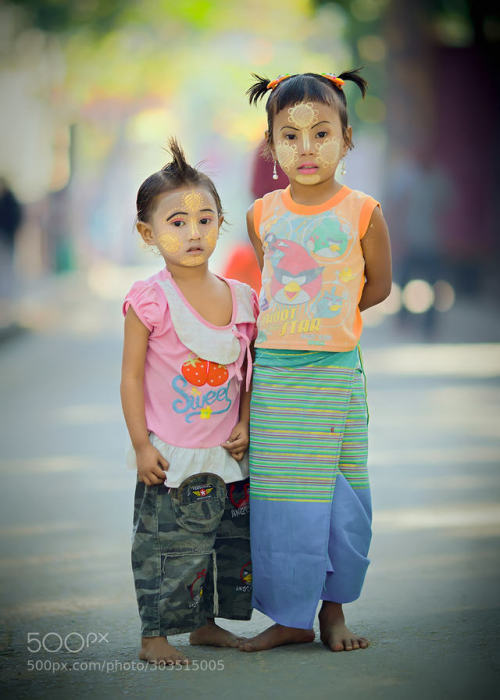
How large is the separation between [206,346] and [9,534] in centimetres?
197

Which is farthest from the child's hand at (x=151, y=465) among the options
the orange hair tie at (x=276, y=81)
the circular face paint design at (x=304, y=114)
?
the orange hair tie at (x=276, y=81)

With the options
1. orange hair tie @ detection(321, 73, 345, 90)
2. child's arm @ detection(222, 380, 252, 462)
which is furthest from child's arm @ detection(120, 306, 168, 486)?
orange hair tie @ detection(321, 73, 345, 90)

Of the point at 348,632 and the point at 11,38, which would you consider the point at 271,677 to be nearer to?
the point at 348,632

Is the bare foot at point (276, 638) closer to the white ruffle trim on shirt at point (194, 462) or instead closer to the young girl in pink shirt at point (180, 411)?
the young girl in pink shirt at point (180, 411)

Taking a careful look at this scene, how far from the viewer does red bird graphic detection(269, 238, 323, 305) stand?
3025mm

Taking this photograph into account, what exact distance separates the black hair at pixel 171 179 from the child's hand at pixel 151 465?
69 centimetres

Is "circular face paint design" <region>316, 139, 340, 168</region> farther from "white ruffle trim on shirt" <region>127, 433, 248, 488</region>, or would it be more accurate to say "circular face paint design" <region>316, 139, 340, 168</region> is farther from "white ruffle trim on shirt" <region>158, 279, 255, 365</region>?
"white ruffle trim on shirt" <region>127, 433, 248, 488</region>

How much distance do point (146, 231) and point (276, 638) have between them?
4.21 ft

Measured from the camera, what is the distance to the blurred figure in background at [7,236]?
1559 cm

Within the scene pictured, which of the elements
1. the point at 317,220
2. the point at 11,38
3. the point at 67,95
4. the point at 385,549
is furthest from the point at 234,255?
the point at 67,95

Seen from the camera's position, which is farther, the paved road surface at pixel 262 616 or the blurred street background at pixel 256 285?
the blurred street background at pixel 256 285

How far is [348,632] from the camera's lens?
3104mm

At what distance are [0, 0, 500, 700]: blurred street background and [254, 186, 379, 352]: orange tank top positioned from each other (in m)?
0.32

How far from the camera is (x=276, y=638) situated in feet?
10.2
